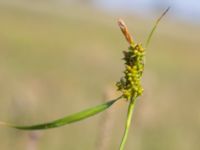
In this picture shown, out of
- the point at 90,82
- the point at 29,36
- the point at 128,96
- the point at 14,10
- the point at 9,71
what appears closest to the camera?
the point at 128,96

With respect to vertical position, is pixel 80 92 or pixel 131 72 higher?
pixel 80 92

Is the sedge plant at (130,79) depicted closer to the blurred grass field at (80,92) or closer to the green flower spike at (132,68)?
the green flower spike at (132,68)

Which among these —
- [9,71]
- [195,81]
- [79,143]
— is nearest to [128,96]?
[79,143]

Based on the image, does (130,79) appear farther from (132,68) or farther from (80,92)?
(80,92)

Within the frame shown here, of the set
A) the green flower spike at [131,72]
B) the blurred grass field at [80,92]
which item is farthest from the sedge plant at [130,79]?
the blurred grass field at [80,92]

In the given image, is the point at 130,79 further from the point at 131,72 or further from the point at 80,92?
the point at 80,92

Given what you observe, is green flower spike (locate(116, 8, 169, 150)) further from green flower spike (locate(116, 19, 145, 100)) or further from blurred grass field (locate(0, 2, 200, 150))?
blurred grass field (locate(0, 2, 200, 150))

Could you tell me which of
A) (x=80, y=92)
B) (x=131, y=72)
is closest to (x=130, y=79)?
(x=131, y=72)

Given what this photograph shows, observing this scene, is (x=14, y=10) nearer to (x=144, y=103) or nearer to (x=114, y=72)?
Answer: (x=114, y=72)

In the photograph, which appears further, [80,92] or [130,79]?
[80,92]

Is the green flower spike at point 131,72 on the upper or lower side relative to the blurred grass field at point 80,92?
lower

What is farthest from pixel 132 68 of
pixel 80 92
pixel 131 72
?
pixel 80 92
